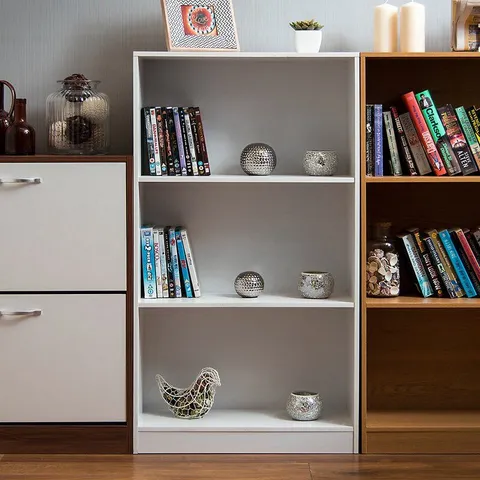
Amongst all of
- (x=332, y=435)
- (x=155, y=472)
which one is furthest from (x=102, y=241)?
(x=332, y=435)

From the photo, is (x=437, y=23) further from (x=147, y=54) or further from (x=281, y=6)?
(x=147, y=54)

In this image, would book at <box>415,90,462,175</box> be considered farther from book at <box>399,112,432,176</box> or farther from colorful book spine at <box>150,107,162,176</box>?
colorful book spine at <box>150,107,162,176</box>

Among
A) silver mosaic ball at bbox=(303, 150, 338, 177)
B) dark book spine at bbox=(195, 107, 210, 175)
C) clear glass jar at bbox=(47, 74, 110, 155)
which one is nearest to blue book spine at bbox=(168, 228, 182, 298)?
dark book spine at bbox=(195, 107, 210, 175)

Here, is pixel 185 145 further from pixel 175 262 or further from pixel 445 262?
pixel 445 262

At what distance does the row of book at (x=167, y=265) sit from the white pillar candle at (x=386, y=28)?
935 mm

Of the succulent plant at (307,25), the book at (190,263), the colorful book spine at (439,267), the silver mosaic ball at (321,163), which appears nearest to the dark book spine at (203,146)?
the book at (190,263)

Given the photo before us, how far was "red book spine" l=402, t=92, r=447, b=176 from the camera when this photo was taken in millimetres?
2730

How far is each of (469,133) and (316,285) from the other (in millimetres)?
732

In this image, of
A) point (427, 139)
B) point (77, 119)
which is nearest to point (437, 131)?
point (427, 139)

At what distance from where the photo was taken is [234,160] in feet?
9.89

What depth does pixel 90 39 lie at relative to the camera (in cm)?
300

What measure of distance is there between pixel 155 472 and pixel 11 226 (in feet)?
3.05

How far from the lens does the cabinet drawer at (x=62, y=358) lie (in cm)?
270

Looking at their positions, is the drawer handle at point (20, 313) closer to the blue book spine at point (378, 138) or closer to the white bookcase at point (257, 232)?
→ the white bookcase at point (257, 232)
